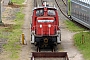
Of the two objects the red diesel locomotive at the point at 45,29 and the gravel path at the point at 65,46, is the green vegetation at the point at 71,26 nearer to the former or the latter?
the gravel path at the point at 65,46

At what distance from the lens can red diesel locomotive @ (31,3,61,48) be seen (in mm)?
25797

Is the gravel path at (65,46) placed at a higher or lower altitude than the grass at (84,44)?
lower

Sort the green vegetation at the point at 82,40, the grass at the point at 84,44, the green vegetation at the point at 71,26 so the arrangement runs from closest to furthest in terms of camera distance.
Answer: the grass at the point at 84,44
the green vegetation at the point at 82,40
the green vegetation at the point at 71,26

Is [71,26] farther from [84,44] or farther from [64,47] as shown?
[64,47]

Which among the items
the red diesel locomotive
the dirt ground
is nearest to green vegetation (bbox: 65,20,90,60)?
the dirt ground

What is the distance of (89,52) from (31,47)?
468cm

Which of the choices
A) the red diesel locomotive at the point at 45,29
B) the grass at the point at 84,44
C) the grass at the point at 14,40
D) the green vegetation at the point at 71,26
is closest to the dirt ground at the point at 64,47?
the grass at the point at 84,44

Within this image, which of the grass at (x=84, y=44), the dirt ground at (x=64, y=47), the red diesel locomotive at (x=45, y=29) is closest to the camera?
the dirt ground at (x=64, y=47)

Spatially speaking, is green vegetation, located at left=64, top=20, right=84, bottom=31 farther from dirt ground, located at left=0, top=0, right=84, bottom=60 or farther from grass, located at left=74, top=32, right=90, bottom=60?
grass, located at left=74, top=32, right=90, bottom=60

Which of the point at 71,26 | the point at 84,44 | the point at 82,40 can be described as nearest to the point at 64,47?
the point at 84,44

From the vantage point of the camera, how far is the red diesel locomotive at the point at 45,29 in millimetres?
25797

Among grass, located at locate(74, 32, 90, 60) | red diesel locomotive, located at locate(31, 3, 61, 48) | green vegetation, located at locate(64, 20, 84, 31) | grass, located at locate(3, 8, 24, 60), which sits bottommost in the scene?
green vegetation, located at locate(64, 20, 84, 31)

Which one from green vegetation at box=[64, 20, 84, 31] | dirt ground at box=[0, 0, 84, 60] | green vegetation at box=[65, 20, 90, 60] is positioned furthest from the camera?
green vegetation at box=[64, 20, 84, 31]

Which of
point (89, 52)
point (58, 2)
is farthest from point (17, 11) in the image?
point (89, 52)
